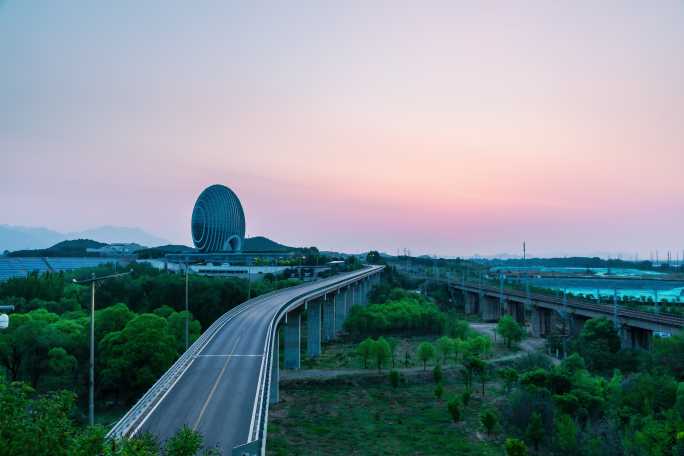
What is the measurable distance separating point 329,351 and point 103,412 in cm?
2988

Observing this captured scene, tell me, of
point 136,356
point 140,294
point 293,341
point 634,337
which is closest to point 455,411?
point 293,341

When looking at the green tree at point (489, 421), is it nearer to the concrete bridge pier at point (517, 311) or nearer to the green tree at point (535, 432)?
the green tree at point (535, 432)

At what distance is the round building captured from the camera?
140500 millimetres

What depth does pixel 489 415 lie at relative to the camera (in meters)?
32.2

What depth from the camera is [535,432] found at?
2941cm

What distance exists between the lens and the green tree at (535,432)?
2943 centimetres

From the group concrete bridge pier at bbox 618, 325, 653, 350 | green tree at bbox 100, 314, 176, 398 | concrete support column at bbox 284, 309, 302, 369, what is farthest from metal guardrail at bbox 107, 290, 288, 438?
concrete bridge pier at bbox 618, 325, 653, 350

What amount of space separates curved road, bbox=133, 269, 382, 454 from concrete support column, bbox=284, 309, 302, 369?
1117 cm

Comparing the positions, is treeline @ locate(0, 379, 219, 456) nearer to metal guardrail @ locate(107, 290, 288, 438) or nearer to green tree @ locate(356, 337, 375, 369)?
metal guardrail @ locate(107, 290, 288, 438)

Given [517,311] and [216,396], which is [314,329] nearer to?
[216,396]

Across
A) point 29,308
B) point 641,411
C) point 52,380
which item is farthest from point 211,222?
point 641,411

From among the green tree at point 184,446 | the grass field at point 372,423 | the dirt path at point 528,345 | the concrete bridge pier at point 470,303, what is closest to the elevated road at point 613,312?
the dirt path at point 528,345

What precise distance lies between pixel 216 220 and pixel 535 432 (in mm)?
123444

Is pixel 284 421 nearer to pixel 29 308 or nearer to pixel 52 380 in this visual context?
pixel 52 380
